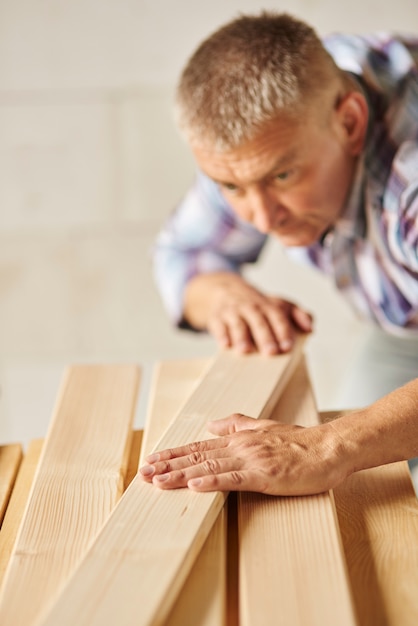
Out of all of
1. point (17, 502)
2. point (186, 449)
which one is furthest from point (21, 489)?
point (186, 449)

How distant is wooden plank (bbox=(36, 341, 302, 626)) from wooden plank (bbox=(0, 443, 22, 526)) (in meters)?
0.23

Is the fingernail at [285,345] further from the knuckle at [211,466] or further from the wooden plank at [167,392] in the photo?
the knuckle at [211,466]

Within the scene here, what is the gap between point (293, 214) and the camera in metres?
1.70

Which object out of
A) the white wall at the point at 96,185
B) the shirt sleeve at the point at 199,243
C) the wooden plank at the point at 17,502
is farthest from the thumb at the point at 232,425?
the white wall at the point at 96,185

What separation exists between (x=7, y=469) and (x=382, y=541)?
604mm

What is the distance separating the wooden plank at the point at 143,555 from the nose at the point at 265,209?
0.47m

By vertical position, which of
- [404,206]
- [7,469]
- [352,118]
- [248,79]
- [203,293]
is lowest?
[203,293]

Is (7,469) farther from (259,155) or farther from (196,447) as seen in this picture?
(259,155)

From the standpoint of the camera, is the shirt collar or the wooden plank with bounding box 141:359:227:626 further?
the shirt collar

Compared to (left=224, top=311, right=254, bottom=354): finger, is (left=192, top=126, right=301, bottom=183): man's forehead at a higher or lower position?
higher

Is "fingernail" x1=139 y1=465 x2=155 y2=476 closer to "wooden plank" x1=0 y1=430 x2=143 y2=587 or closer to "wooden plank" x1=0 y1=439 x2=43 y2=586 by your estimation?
"wooden plank" x1=0 y1=430 x2=143 y2=587

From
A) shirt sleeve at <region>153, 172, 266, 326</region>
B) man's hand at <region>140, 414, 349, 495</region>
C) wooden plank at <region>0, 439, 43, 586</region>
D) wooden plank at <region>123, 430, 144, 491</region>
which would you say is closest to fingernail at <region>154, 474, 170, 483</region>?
man's hand at <region>140, 414, 349, 495</region>

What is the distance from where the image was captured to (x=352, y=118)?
5.57 feet

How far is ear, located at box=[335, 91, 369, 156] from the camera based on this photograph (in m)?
1.68
